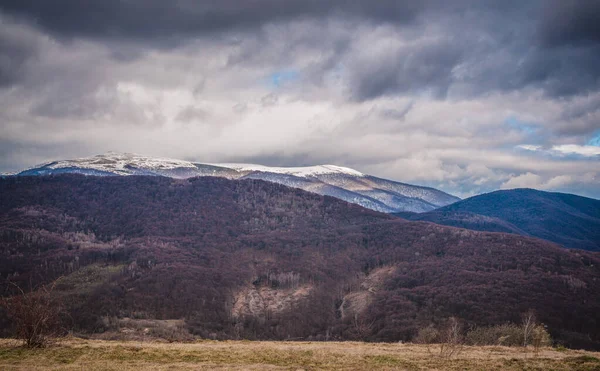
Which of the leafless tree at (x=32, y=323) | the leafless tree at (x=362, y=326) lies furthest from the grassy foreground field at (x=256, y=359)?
the leafless tree at (x=362, y=326)

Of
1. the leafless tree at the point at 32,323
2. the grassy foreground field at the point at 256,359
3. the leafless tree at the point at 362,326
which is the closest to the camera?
the grassy foreground field at the point at 256,359

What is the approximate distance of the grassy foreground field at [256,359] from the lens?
33834 mm

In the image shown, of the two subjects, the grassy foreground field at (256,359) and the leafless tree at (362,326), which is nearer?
the grassy foreground field at (256,359)

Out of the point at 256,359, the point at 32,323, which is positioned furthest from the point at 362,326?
the point at 32,323

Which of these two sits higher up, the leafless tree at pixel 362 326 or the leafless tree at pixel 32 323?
the leafless tree at pixel 32 323

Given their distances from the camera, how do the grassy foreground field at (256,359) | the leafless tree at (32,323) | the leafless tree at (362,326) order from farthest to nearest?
the leafless tree at (362,326), the leafless tree at (32,323), the grassy foreground field at (256,359)

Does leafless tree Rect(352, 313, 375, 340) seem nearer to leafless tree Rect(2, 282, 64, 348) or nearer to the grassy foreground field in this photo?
the grassy foreground field

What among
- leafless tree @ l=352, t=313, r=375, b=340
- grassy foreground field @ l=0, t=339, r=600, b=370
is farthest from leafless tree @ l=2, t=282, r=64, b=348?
leafless tree @ l=352, t=313, r=375, b=340

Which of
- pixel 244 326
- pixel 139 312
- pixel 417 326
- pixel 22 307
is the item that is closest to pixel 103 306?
pixel 139 312

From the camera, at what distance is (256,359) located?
37156 millimetres

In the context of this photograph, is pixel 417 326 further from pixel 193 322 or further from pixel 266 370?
pixel 266 370

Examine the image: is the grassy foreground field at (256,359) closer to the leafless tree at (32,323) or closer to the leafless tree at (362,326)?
the leafless tree at (32,323)

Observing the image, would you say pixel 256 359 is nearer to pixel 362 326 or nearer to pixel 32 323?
pixel 32 323

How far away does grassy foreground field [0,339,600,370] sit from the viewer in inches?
1332
